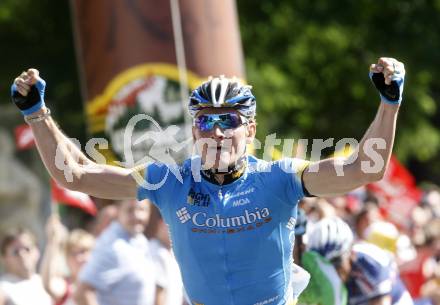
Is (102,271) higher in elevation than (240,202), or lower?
lower

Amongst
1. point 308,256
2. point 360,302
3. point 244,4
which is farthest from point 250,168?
point 244,4

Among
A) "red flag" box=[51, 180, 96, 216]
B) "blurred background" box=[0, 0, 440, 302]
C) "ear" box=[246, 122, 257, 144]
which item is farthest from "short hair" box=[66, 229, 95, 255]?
"blurred background" box=[0, 0, 440, 302]

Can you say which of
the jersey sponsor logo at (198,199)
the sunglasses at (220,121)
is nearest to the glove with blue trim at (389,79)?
the sunglasses at (220,121)

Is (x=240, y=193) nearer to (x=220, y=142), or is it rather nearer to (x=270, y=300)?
(x=220, y=142)

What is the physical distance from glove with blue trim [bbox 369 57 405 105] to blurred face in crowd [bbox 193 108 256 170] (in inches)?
30.8

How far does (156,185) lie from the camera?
567 cm

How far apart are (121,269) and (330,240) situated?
7.55ft

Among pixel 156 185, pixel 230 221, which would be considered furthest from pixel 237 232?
pixel 156 185

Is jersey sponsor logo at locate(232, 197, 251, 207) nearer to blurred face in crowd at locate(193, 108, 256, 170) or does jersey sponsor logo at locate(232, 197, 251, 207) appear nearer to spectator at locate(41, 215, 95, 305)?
blurred face in crowd at locate(193, 108, 256, 170)

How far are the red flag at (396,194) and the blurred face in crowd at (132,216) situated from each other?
662cm

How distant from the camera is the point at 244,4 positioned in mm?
24062

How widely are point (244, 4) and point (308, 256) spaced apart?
1725cm

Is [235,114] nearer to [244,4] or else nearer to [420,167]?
[244,4]

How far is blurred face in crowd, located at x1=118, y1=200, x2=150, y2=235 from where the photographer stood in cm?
905
